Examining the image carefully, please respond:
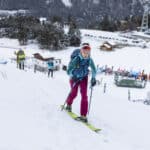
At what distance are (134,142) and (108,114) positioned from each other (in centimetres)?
234

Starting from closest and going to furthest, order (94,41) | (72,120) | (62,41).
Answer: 1. (72,120)
2. (62,41)
3. (94,41)

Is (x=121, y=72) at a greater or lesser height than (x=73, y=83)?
lesser

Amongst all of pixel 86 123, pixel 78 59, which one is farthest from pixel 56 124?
pixel 78 59

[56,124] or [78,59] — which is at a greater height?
[78,59]

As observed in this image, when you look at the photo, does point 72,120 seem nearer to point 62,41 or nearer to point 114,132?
point 114,132

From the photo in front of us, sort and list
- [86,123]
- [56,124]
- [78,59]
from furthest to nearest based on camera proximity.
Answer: [78,59] → [86,123] → [56,124]

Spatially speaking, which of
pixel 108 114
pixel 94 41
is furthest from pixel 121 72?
pixel 108 114

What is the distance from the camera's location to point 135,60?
2283 inches

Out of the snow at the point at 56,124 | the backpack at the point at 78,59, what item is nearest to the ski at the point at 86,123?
the snow at the point at 56,124

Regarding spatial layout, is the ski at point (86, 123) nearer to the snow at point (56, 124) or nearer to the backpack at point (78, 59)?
the snow at point (56, 124)

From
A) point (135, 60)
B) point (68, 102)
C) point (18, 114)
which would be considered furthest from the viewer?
point (135, 60)

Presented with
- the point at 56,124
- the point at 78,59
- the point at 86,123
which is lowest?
the point at 86,123

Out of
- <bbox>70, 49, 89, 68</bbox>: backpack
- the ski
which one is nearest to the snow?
the ski

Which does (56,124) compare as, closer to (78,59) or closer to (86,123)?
(86,123)
